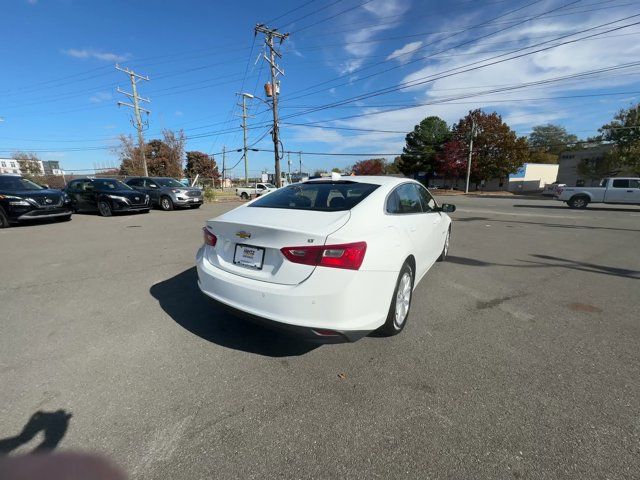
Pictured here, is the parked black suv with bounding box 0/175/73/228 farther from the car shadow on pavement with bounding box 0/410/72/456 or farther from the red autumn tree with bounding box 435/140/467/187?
the red autumn tree with bounding box 435/140/467/187

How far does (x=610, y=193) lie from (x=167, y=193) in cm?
2366

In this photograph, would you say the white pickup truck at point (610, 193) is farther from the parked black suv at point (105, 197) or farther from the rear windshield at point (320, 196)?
the parked black suv at point (105, 197)

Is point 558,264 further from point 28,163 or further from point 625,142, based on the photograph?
point 28,163

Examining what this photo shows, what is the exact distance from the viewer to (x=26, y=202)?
31.9 ft

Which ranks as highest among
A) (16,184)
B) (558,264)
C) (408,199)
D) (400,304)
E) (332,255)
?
(16,184)

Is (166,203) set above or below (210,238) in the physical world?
below

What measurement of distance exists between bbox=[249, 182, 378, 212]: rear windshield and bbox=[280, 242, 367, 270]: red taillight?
2.06 ft

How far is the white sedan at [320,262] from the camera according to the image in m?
2.38

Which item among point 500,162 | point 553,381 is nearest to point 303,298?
point 553,381

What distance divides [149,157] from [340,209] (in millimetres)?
62843

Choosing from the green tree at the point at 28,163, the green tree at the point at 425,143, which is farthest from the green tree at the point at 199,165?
the green tree at the point at 425,143

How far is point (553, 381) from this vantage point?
8.18 ft

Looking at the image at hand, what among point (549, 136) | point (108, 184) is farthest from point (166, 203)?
point (549, 136)

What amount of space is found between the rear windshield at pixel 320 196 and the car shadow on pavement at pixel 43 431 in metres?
2.32
